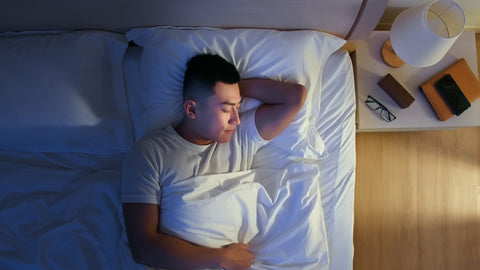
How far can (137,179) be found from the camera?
1.10 m

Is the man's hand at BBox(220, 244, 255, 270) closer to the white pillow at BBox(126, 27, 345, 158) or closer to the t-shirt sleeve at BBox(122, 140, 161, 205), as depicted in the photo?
the t-shirt sleeve at BBox(122, 140, 161, 205)

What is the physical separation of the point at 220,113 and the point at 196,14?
1.49 ft

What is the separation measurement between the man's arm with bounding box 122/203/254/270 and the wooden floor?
3.13ft

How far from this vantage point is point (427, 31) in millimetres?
1036

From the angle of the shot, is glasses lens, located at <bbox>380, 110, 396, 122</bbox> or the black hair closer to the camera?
the black hair

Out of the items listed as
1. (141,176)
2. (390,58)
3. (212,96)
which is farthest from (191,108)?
(390,58)

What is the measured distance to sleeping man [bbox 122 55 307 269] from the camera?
1.07 m

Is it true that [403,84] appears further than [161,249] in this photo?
Yes

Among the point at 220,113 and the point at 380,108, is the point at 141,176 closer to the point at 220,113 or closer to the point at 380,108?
the point at 220,113

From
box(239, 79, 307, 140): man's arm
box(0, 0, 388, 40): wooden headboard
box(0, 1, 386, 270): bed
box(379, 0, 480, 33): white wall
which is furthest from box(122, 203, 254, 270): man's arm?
box(379, 0, 480, 33): white wall

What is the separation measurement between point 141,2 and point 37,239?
967 millimetres

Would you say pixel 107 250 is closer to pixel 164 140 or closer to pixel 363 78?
pixel 164 140

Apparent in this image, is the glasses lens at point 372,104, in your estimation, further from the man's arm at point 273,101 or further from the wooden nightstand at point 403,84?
the man's arm at point 273,101

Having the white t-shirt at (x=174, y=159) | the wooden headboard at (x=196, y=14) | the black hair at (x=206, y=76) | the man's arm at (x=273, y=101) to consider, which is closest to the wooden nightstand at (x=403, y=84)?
the wooden headboard at (x=196, y=14)
